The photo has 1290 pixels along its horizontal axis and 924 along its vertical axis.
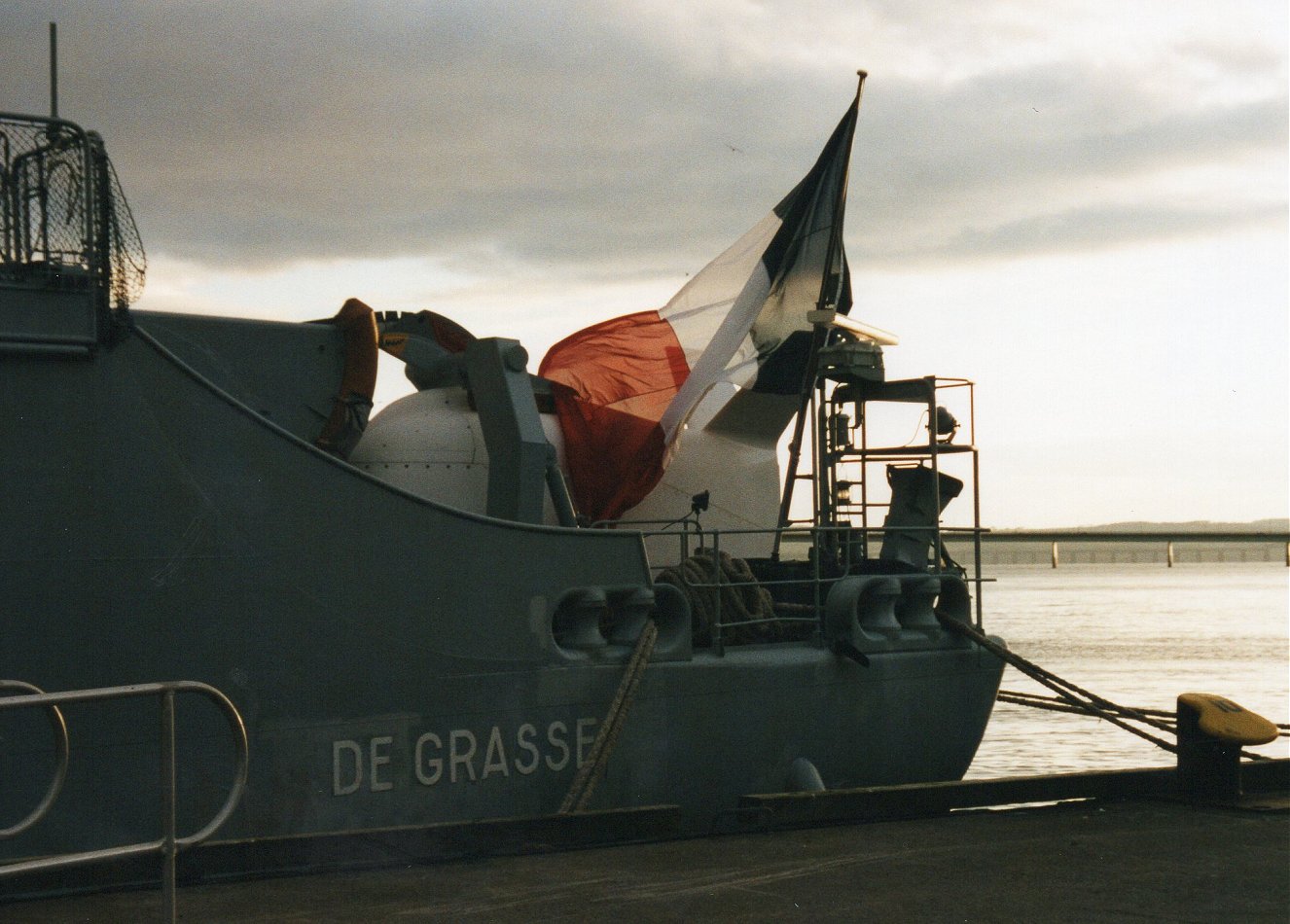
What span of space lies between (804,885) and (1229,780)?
12.9 ft

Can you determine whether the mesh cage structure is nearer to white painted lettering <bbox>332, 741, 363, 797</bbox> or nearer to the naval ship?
the naval ship

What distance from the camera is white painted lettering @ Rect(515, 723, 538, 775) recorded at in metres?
8.99

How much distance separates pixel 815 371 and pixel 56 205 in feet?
22.8

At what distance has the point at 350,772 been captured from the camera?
324 inches

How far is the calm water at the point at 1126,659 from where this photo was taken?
25.2 m

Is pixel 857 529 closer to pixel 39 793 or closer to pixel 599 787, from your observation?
pixel 599 787

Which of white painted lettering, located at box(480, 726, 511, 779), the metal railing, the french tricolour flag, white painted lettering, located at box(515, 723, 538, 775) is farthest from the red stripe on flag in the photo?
the metal railing

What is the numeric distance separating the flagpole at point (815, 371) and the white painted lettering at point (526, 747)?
13.4 feet

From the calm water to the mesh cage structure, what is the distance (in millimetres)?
17515

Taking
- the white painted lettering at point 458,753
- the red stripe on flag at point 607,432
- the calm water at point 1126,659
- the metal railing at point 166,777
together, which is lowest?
the calm water at point 1126,659

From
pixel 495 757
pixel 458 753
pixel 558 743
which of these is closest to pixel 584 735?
pixel 558 743

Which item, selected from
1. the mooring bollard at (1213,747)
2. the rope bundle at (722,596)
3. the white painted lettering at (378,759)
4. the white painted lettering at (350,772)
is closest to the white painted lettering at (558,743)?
the white painted lettering at (378,759)

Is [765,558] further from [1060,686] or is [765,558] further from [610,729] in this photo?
[610,729]

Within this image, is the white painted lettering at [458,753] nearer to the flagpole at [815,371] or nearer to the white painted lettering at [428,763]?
the white painted lettering at [428,763]
